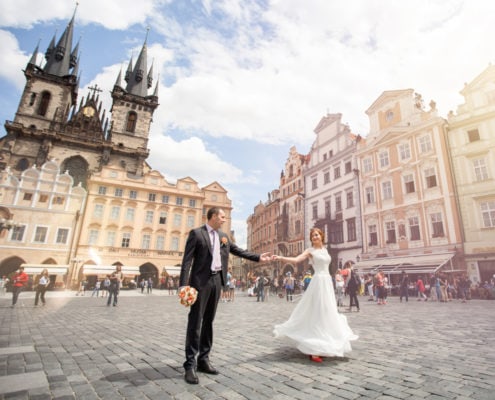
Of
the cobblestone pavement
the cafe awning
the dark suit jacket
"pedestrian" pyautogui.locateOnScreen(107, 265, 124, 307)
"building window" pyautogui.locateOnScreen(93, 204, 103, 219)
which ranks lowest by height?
the cobblestone pavement

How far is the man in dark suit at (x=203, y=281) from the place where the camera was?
3.20 metres

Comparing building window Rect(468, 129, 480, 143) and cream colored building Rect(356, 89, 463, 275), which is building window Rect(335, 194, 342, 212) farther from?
building window Rect(468, 129, 480, 143)

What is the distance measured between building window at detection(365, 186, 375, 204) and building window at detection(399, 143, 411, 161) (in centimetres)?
400

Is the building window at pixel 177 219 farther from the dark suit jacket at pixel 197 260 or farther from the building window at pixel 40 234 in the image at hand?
the dark suit jacket at pixel 197 260

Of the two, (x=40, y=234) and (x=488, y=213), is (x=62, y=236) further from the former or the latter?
Answer: (x=488, y=213)

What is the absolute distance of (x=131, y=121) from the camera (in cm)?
5041

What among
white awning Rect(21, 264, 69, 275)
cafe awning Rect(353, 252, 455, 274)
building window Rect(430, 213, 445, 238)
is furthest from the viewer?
white awning Rect(21, 264, 69, 275)

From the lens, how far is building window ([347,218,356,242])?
29.0 meters

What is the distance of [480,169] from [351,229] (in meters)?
11.8

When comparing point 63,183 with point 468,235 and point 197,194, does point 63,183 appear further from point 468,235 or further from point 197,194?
point 468,235

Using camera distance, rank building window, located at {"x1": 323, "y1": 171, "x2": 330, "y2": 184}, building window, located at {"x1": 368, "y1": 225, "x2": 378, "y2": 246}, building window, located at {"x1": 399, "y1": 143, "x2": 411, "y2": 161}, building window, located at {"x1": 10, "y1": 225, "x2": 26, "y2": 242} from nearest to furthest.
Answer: building window, located at {"x1": 399, "y1": 143, "x2": 411, "y2": 161}, building window, located at {"x1": 368, "y1": 225, "x2": 378, "y2": 246}, building window, located at {"x1": 10, "y1": 225, "x2": 26, "y2": 242}, building window, located at {"x1": 323, "y1": 171, "x2": 330, "y2": 184}

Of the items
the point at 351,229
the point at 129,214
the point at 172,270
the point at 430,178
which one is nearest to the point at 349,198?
the point at 351,229

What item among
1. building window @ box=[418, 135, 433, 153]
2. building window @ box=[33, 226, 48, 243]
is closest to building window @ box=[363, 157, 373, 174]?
building window @ box=[418, 135, 433, 153]

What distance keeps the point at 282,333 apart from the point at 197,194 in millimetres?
37821
